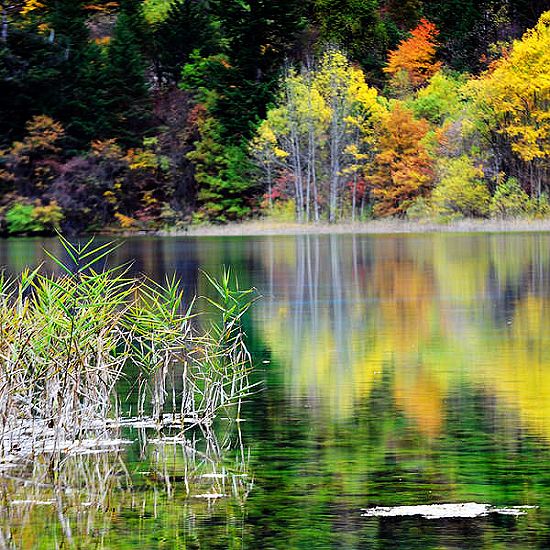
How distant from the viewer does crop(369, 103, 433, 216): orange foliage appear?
6456 cm

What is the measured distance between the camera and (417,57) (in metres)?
72.8

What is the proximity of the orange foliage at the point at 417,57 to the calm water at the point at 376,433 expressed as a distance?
4830cm

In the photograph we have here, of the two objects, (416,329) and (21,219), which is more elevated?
(21,219)

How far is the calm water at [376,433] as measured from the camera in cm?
732

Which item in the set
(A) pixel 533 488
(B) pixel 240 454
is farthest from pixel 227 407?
(A) pixel 533 488

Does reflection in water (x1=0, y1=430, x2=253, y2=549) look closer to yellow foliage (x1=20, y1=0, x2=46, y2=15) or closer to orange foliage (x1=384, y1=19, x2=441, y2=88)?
orange foliage (x1=384, y1=19, x2=441, y2=88)

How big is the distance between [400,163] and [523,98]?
840cm

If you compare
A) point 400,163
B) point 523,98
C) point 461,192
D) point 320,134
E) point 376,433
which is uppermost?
point 523,98

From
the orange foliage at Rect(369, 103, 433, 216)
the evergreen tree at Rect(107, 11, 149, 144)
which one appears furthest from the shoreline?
the evergreen tree at Rect(107, 11, 149, 144)

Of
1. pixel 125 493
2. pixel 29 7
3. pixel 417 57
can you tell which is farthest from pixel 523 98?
pixel 125 493

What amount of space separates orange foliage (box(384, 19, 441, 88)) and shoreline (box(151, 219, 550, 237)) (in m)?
10.9

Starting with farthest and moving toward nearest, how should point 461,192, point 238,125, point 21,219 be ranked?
point 238,125 < point 21,219 < point 461,192

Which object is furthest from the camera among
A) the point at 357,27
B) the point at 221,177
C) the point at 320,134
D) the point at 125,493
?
the point at 357,27

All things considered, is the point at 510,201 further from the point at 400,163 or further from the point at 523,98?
the point at 400,163
